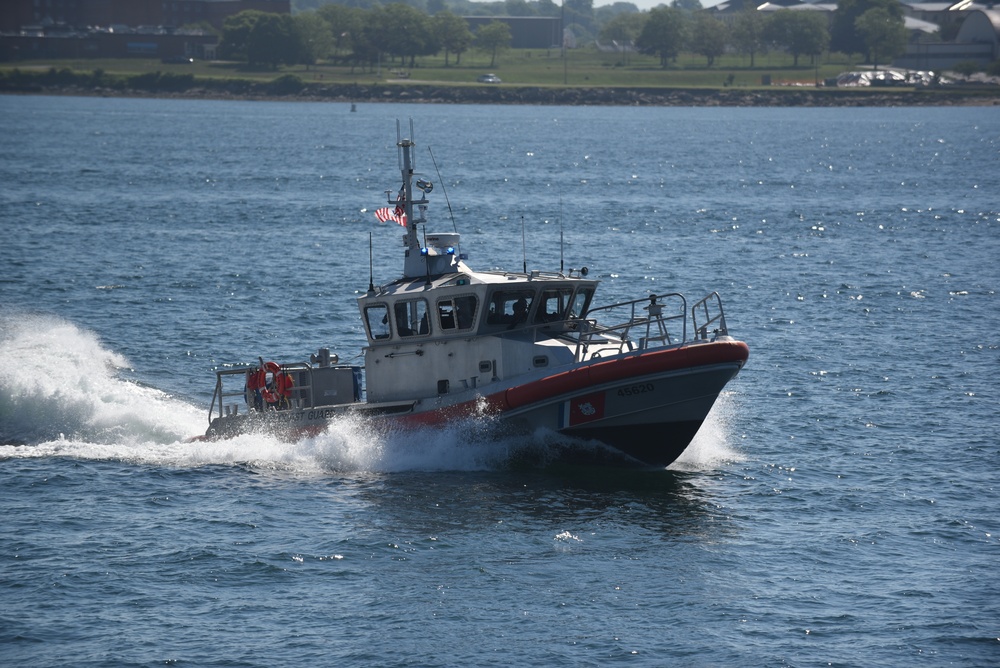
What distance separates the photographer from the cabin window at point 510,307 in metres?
25.0

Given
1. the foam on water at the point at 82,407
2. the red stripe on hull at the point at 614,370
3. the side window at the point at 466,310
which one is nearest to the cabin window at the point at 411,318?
the side window at the point at 466,310

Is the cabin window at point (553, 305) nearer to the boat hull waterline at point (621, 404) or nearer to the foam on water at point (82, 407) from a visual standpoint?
the boat hull waterline at point (621, 404)

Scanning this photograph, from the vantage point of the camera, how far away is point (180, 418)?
29844 mm

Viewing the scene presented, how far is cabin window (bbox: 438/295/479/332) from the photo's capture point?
82.1ft

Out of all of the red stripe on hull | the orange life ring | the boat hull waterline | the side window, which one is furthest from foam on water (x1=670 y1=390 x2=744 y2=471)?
the orange life ring

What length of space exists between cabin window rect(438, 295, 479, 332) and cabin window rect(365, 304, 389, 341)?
47.9 inches

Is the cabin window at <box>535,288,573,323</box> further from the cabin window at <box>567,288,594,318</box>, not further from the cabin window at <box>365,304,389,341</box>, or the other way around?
the cabin window at <box>365,304,389,341</box>

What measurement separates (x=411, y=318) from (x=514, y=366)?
7.59 ft

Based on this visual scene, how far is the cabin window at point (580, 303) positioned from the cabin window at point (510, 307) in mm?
997

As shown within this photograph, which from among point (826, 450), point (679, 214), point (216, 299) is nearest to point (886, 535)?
point (826, 450)

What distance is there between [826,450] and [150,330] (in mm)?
21703

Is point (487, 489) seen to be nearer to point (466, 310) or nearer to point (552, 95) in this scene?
point (466, 310)

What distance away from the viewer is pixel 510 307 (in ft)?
82.7

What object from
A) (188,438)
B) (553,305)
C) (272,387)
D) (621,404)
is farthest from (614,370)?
(188,438)
